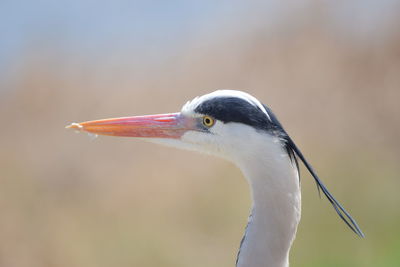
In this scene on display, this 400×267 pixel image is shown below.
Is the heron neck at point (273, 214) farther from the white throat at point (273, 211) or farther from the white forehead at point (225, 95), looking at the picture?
the white forehead at point (225, 95)

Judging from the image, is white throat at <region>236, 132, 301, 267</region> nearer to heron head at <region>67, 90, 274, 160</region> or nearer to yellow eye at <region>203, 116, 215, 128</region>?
heron head at <region>67, 90, 274, 160</region>

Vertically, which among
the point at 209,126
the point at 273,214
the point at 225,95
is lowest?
the point at 273,214

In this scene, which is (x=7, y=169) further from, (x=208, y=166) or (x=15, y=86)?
(x=208, y=166)

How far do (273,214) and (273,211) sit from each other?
0.04 ft

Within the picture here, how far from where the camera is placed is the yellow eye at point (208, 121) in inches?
76.9

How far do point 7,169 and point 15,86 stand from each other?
1920 mm

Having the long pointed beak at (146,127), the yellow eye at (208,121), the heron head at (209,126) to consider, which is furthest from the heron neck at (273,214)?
the long pointed beak at (146,127)

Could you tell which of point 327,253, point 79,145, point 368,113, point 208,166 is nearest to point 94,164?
point 79,145

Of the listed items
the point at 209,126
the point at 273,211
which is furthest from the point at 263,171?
the point at 209,126

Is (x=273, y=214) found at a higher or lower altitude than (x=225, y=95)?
lower

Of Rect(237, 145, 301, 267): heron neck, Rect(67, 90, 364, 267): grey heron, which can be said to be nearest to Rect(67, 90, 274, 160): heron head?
Rect(67, 90, 364, 267): grey heron

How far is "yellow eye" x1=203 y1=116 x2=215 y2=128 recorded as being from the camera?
195cm

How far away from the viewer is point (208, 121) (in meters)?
1.97

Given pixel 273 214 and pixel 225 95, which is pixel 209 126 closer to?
pixel 225 95
